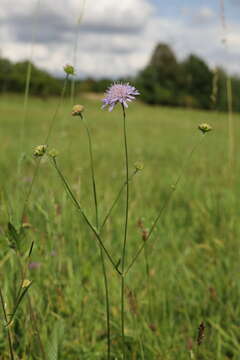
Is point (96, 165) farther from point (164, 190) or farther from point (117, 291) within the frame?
point (117, 291)

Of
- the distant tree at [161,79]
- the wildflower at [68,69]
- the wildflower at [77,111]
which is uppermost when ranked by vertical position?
the distant tree at [161,79]

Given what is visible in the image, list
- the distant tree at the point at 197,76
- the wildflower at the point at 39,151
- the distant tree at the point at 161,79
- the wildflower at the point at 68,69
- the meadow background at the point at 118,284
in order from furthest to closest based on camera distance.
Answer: the distant tree at the point at 161,79
the distant tree at the point at 197,76
the meadow background at the point at 118,284
the wildflower at the point at 68,69
the wildflower at the point at 39,151

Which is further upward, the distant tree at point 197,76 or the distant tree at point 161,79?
the distant tree at point 161,79

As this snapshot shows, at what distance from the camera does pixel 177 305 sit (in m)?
1.51

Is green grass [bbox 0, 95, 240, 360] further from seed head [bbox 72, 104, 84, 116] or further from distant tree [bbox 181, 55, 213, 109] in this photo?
distant tree [bbox 181, 55, 213, 109]

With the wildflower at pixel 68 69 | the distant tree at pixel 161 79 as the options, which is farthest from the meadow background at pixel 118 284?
the distant tree at pixel 161 79

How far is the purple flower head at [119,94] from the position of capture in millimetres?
821

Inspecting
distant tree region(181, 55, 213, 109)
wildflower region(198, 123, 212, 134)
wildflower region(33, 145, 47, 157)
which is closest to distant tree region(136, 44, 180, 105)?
distant tree region(181, 55, 213, 109)

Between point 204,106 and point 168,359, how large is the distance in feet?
92.6

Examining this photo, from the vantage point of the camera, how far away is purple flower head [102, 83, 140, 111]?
82cm

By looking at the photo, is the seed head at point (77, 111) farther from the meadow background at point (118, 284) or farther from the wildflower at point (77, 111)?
the meadow background at point (118, 284)

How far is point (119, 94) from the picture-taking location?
864 mm

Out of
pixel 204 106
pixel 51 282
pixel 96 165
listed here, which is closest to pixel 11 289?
pixel 51 282

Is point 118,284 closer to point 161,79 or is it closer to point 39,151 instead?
point 39,151
